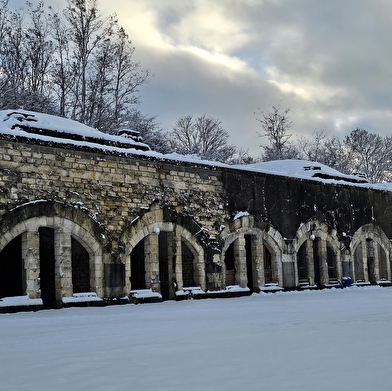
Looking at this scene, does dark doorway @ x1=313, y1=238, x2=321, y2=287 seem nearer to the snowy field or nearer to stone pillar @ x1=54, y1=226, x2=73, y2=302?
stone pillar @ x1=54, y1=226, x2=73, y2=302

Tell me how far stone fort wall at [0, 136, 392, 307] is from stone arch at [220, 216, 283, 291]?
0.03m

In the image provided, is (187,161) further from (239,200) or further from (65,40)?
(65,40)

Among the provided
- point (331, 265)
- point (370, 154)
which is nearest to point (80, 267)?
point (331, 265)

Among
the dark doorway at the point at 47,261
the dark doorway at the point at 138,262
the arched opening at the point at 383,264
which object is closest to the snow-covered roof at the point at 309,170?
the arched opening at the point at 383,264

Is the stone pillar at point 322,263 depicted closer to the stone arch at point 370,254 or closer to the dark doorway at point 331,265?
the dark doorway at point 331,265

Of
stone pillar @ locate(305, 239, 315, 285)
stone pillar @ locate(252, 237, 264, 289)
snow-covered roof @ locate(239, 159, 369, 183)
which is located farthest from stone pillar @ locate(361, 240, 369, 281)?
stone pillar @ locate(252, 237, 264, 289)

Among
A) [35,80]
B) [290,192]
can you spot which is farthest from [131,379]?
[35,80]

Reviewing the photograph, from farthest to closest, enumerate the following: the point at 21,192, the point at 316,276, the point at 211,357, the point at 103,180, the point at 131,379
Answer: the point at 316,276
the point at 103,180
the point at 21,192
the point at 211,357
the point at 131,379

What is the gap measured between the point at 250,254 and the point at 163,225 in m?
4.08

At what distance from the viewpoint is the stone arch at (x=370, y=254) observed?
20281 millimetres

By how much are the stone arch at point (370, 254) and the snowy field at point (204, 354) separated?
40.0ft

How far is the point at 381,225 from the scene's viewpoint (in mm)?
21203

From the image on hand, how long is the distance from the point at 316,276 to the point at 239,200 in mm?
5512

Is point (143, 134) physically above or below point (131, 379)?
above
